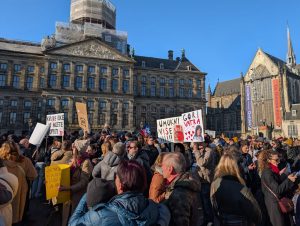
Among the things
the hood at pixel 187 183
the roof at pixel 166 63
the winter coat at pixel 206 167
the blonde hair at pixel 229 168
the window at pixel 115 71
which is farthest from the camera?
the roof at pixel 166 63

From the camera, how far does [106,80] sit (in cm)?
4484

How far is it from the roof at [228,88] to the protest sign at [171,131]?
72.8 metres

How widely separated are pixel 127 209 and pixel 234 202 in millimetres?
1700

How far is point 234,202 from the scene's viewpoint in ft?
11.0

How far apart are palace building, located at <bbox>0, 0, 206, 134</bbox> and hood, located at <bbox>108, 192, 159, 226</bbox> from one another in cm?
4023

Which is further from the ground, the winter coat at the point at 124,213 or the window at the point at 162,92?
the window at the point at 162,92

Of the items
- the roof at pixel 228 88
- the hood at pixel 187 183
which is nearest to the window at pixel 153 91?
the roof at pixel 228 88

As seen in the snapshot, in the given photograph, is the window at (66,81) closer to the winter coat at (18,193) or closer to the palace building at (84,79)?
the palace building at (84,79)

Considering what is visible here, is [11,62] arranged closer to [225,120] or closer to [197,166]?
[197,166]

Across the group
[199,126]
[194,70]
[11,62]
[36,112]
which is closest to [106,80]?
[36,112]

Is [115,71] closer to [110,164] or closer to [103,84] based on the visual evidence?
[103,84]

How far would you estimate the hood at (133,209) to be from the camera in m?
2.23

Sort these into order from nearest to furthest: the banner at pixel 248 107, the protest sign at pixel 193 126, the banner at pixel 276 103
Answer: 1. the protest sign at pixel 193 126
2. the banner at pixel 276 103
3. the banner at pixel 248 107

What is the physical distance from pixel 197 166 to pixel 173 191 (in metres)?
3.50
